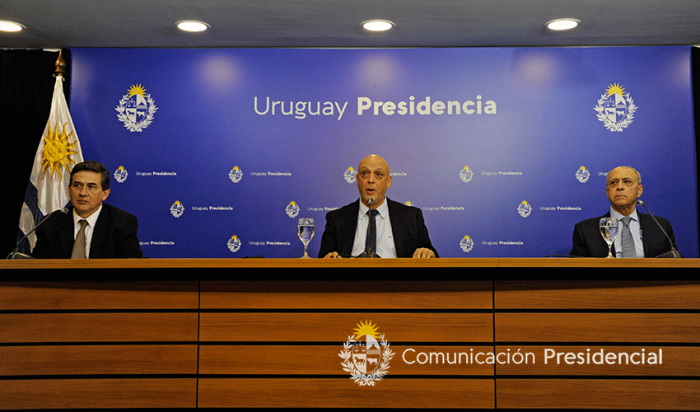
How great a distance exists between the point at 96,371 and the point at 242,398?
0.66 metres

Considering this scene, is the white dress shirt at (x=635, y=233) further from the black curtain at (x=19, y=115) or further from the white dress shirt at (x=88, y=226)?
the black curtain at (x=19, y=115)

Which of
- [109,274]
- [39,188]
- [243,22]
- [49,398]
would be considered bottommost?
[49,398]

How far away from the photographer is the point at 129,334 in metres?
2.24

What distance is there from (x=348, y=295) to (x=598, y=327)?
43.2 inches

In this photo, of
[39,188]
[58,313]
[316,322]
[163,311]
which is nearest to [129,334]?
[163,311]

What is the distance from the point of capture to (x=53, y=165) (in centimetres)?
415

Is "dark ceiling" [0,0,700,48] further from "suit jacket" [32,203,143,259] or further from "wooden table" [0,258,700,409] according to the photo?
"wooden table" [0,258,700,409]

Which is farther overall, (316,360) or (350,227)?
(350,227)

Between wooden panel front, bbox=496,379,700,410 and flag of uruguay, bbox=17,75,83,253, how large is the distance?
3739mm

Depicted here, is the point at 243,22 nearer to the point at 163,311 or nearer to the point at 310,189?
the point at 310,189

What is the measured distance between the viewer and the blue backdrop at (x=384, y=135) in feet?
13.8

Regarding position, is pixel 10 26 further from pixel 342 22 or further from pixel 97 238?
pixel 342 22

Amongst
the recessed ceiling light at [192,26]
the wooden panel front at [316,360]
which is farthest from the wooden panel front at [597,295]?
A: the recessed ceiling light at [192,26]

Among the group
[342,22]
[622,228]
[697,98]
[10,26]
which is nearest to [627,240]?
[622,228]
